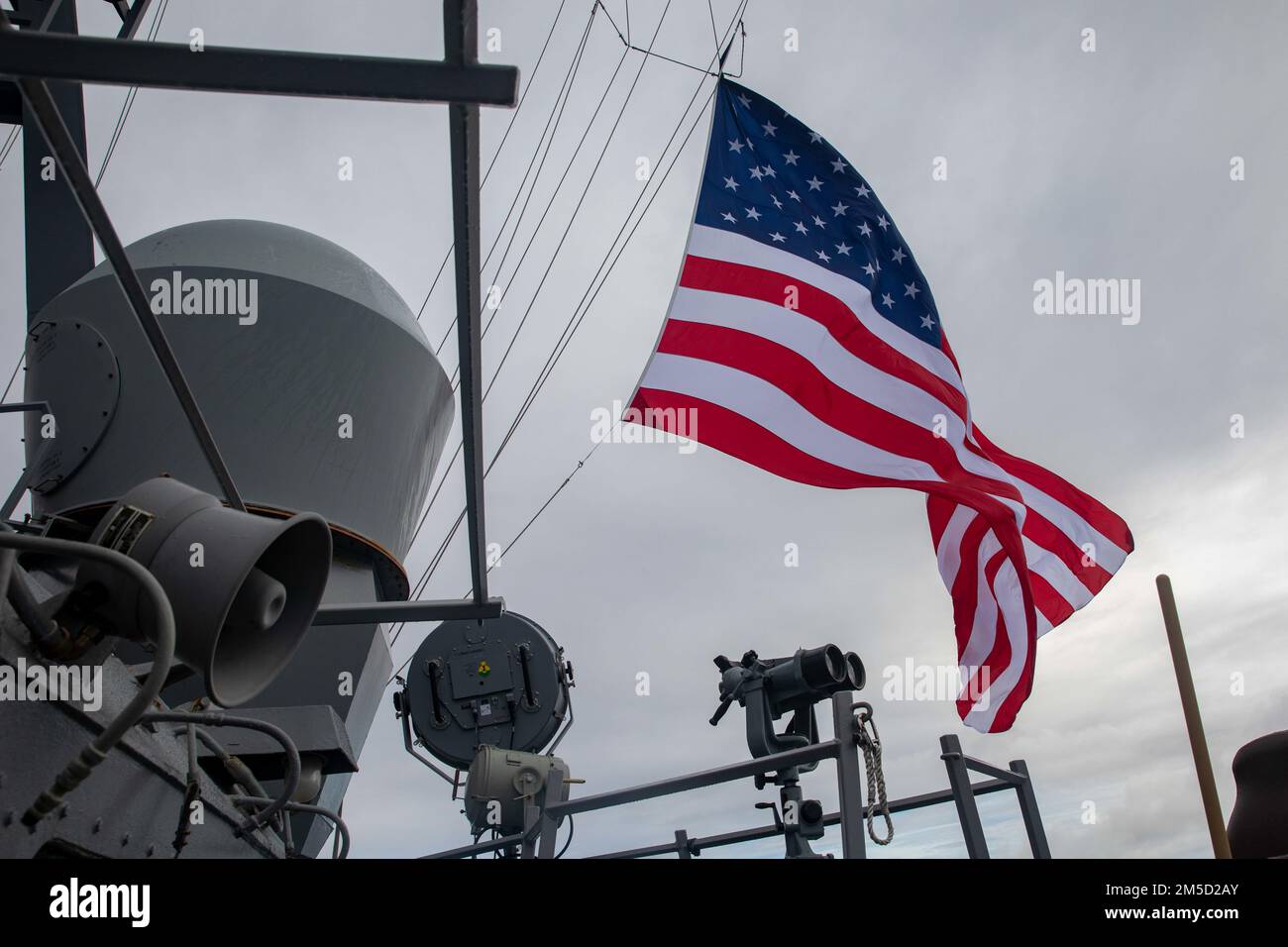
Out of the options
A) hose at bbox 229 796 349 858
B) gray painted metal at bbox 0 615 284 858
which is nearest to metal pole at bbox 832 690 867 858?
hose at bbox 229 796 349 858

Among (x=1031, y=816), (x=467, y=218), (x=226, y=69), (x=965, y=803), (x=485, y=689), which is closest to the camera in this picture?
(x=226, y=69)

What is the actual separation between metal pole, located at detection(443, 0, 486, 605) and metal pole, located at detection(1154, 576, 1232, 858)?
211 centimetres

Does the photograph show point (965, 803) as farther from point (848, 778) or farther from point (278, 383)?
point (278, 383)

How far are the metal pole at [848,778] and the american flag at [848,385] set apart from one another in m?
1.72

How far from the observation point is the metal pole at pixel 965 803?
11.9 feet

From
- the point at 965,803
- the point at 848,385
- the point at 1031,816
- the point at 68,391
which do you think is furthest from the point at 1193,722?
the point at 68,391

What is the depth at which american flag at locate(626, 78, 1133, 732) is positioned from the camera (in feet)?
16.7

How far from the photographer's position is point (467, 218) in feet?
5.39

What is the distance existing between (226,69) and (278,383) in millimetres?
3722

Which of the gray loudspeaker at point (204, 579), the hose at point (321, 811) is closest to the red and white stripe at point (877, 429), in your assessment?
the hose at point (321, 811)

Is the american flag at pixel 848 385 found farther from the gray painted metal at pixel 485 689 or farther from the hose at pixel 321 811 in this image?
the gray painted metal at pixel 485 689
